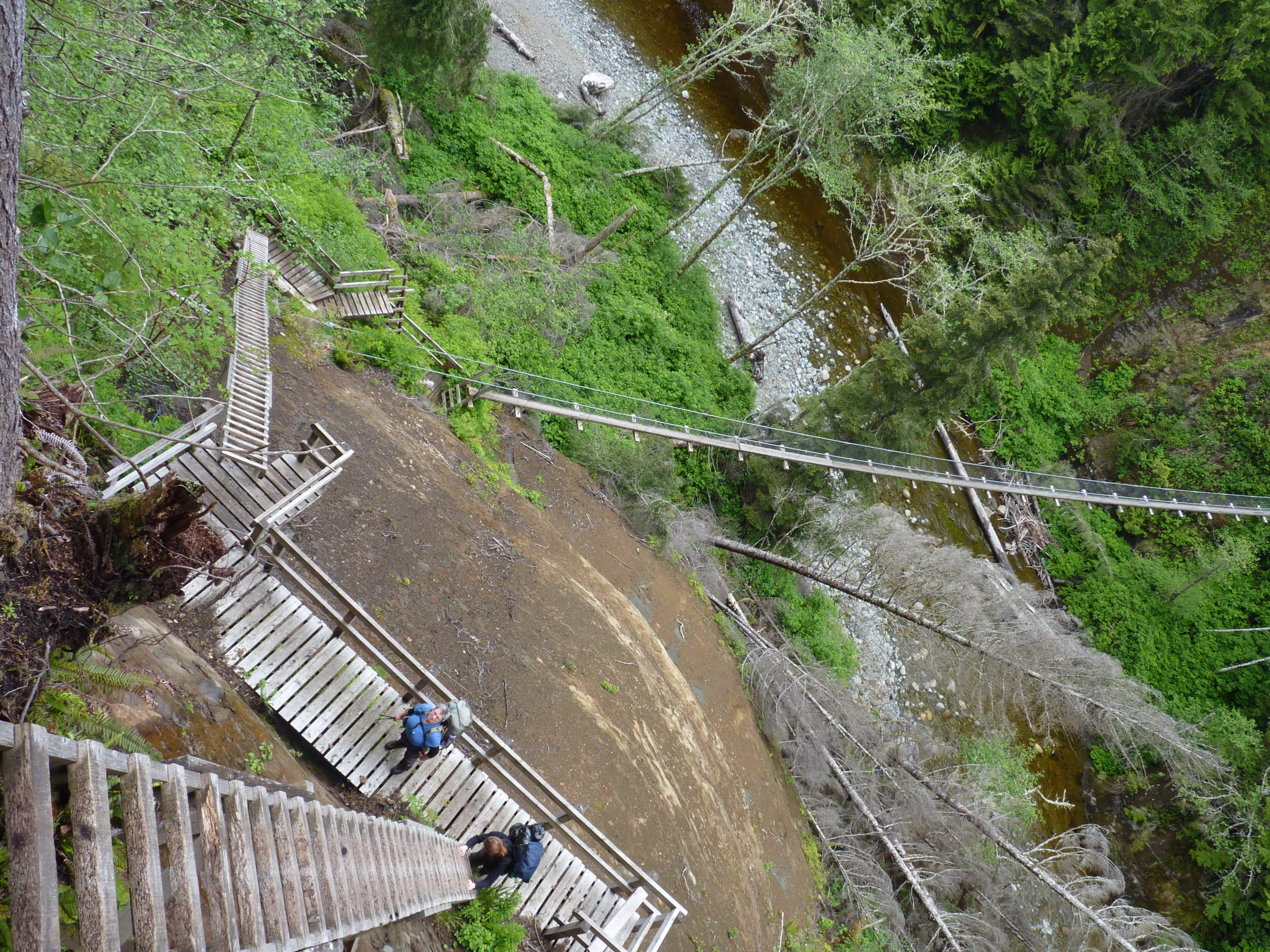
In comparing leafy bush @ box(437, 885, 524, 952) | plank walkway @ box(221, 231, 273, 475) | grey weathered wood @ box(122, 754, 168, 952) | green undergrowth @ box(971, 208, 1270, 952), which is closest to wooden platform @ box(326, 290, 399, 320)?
plank walkway @ box(221, 231, 273, 475)

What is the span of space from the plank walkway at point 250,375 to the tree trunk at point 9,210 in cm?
342

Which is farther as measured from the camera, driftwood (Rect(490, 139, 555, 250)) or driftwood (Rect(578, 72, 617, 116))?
driftwood (Rect(578, 72, 617, 116))

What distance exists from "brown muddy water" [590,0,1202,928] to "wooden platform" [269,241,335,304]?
577 inches

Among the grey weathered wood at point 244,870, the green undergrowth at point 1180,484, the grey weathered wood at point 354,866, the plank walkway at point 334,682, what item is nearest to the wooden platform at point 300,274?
the plank walkway at point 334,682

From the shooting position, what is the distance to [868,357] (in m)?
23.9

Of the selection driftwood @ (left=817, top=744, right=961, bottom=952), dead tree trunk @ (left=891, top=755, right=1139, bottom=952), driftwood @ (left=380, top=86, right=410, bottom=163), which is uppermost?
driftwood @ (left=380, top=86, right=410, bottom=163)

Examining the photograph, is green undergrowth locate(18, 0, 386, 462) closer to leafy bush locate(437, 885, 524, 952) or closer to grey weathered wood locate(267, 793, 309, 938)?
grey weathered wood locate(267, 793, 309, 938)

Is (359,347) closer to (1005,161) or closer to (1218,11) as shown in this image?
(1005,161)

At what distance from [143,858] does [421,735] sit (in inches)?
177

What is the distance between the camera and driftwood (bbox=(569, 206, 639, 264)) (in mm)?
19016

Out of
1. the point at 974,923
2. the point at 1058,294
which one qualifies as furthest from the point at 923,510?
the point at 974,923

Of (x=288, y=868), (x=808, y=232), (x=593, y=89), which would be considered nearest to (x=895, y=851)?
(x=288, y=868)

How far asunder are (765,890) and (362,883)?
Answer: 29.9 ft

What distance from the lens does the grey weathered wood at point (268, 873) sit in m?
3.81
